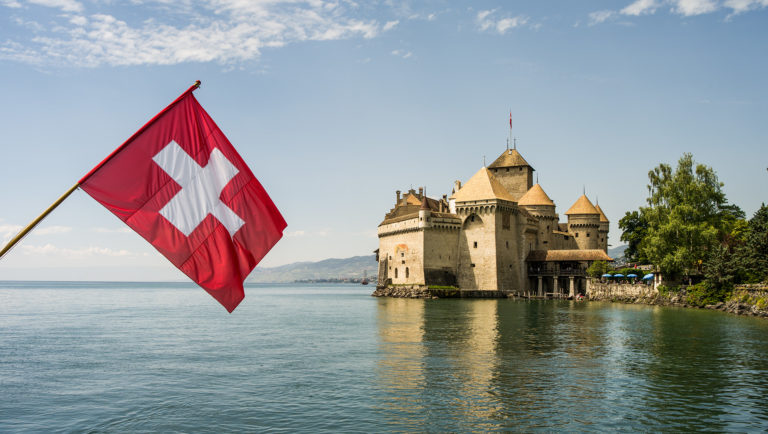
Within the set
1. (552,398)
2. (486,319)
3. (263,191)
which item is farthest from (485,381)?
(486,319)

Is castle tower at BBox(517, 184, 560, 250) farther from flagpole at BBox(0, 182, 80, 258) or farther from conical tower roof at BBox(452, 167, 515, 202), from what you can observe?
flagpole at BBox(0, 182, 80, 258)

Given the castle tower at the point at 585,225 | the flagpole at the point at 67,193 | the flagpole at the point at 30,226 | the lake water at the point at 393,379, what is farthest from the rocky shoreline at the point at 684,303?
the flagpole at the point at 30,226

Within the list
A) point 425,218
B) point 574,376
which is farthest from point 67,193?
point 425,218

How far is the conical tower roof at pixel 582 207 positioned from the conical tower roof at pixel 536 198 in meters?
4.51

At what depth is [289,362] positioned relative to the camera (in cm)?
2461

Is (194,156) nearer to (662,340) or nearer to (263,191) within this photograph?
(263,191)

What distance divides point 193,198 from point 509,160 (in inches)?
3363

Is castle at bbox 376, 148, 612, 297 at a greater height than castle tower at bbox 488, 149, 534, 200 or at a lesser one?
lesser

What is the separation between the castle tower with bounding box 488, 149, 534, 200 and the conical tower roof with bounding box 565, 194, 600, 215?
690cm

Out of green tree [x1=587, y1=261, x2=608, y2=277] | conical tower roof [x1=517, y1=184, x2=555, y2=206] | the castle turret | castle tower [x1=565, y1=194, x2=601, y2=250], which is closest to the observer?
green tree [x1=587, y1=261, x2=608, y2=277]

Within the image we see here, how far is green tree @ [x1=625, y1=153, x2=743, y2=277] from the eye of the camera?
5347 centimetres

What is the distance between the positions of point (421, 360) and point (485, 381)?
476 cm

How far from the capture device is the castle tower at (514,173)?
89.8 metres

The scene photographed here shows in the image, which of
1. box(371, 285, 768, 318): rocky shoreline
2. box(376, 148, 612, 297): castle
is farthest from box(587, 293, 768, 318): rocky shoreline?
box(376, 148, 612, 297): castle
